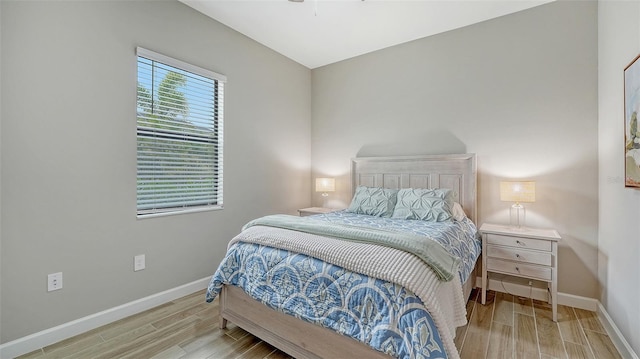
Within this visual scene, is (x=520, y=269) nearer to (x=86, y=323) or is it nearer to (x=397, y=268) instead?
(x=397, y=268)

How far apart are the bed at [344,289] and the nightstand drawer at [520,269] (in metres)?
0.32

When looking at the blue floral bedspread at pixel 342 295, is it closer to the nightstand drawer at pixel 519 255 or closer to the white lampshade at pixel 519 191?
the nightstand drawer at pixel 519 255

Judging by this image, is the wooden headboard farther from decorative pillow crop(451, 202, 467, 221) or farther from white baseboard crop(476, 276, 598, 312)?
white baseboard crop(476, 276, 598, 312)

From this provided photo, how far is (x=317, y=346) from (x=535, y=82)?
3.04m

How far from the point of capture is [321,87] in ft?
13.7

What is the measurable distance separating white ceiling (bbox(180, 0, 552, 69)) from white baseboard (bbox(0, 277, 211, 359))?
277cm

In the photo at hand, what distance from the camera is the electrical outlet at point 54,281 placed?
1.87 meters

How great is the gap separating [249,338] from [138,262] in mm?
1197

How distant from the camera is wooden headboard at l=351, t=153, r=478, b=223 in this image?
9.44 feet

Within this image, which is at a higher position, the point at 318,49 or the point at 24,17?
the point at 318,49

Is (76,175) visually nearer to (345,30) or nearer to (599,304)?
(345,30)

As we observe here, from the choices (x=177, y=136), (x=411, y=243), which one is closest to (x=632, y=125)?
(x=411, y=243)

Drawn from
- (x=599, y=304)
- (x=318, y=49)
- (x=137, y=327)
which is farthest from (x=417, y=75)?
(x=137, y=327)

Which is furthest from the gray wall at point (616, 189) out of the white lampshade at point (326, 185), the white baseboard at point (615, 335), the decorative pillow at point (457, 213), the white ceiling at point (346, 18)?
the white lampshade at point (326, 185)
